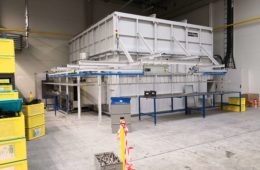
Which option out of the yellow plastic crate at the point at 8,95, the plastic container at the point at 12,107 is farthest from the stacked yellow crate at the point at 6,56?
the plastic container at the point at 12,107

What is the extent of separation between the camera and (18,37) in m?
9.12

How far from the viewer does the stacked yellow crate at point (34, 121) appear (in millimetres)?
4398

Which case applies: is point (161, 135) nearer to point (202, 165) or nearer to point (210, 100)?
point (202, 165)

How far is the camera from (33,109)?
4.52 m

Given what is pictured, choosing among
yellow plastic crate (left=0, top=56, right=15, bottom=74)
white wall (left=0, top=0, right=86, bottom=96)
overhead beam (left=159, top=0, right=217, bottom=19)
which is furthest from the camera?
overhead beam (left=159, top=0, right=217, bottom=19)

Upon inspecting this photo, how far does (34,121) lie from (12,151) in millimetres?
2243

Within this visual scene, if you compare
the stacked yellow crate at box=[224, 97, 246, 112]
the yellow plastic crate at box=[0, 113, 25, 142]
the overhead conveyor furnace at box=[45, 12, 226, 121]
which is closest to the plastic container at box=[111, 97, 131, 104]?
the overhead conveyor furnace at box=[45, 12, 226, 121]

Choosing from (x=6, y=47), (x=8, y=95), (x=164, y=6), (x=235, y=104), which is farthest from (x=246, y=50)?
(x=8, y=95)

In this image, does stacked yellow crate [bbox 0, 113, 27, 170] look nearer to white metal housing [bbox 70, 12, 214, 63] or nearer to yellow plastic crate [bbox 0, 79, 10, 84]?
yellow plastic crate [bbox 0, 79, 10, 84]

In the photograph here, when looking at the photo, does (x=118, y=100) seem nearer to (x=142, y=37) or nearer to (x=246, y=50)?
(x=142, y=37)

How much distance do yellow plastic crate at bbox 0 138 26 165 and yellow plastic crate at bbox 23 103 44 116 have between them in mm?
2155

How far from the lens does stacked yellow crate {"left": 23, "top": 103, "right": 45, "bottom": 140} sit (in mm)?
4398

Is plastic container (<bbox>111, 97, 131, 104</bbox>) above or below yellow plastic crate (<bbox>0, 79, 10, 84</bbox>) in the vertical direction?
below

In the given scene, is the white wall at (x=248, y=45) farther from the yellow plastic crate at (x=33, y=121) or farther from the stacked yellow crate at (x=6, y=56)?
the stacked yellow crate at (x=6, y=56)
